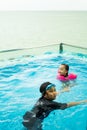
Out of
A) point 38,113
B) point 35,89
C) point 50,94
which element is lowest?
point 35,89

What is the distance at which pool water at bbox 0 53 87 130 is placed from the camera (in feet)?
20.6

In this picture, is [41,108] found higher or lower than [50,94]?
lower

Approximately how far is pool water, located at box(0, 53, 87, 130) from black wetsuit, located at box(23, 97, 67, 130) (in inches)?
25.4

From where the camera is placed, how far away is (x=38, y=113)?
512 cm

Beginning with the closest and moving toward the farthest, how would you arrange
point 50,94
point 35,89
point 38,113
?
1. point 38,113
2. point 50,94
3. point 35,89

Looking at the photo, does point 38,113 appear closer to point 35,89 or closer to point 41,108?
point 41,108

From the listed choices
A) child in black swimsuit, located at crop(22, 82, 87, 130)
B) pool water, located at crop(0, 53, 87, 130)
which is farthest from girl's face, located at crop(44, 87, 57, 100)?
pool water, located at crop(0, 53, 87, 130)

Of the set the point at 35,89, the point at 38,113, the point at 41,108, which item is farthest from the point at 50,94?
the point at 35,89

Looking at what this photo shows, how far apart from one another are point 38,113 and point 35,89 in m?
3.01

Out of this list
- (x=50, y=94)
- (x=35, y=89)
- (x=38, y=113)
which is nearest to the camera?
(x=38, y=113)

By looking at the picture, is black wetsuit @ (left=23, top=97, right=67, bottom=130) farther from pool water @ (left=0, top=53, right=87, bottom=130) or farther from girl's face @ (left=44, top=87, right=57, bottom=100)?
pool water @ (left=0, top=53, right=87, bottom=130)

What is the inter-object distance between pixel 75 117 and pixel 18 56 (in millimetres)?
4687

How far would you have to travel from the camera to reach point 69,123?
20.5 feet

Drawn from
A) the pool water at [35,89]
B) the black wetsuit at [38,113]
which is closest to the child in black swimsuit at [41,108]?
the black wetsuit at [38,113]
